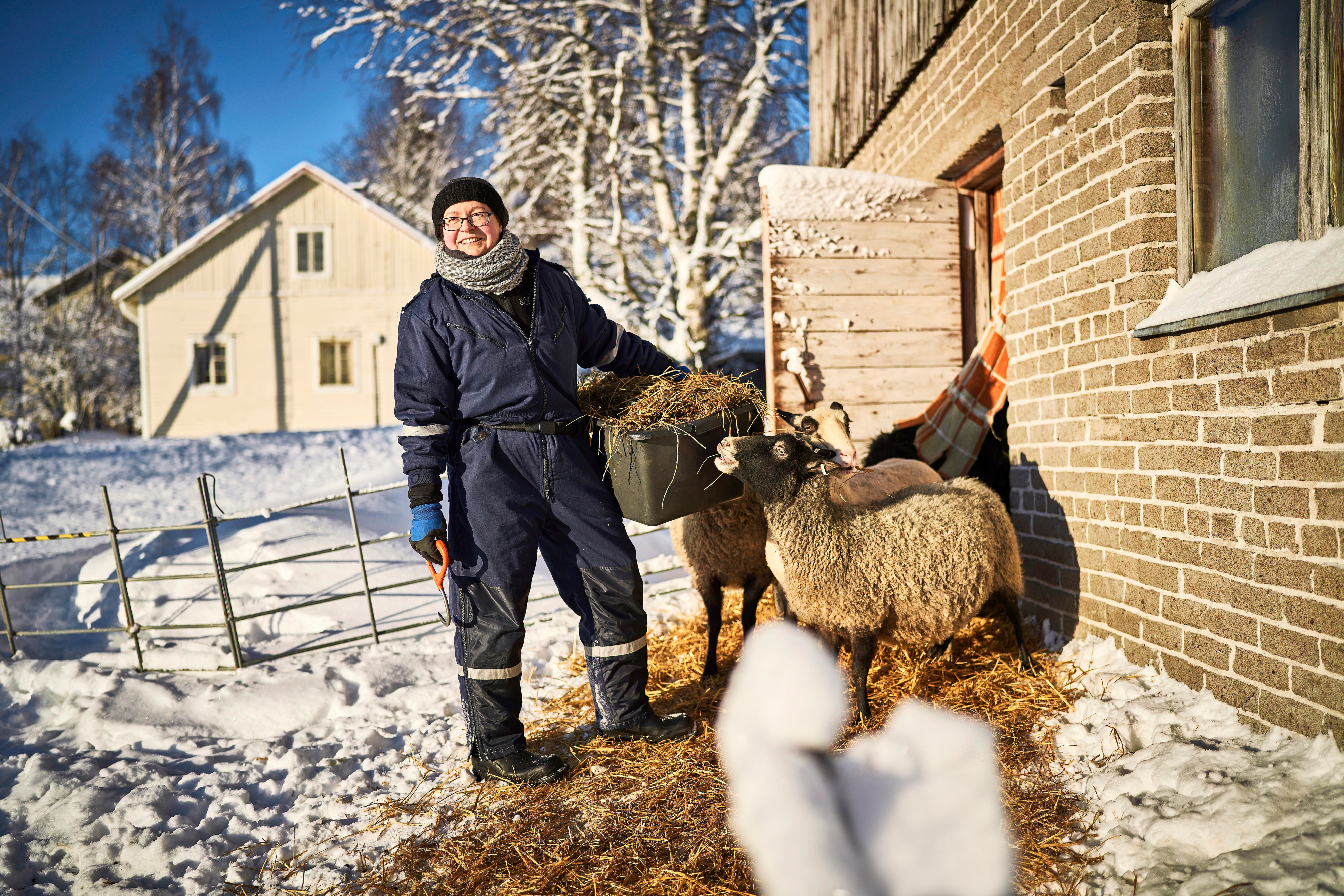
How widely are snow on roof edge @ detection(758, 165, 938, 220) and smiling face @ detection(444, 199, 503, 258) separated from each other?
290cm

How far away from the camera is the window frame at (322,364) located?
1878 cm

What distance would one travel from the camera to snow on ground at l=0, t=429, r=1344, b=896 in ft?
7.24

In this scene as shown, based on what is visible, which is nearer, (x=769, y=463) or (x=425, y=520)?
(x=425, y=520)

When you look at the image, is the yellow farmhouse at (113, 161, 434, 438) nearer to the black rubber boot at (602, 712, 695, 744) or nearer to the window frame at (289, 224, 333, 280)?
the window frame at (289, 224, 333, 280)

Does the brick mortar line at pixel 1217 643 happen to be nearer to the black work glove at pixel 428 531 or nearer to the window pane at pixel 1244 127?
the window pane at pixel 1244 127

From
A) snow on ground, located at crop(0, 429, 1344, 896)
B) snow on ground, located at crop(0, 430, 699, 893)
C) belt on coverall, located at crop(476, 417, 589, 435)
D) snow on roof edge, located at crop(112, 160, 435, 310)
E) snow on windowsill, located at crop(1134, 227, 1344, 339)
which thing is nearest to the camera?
snow on ground, located at crop(0, 429, 1344, 896)

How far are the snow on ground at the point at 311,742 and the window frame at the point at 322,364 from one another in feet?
38.0

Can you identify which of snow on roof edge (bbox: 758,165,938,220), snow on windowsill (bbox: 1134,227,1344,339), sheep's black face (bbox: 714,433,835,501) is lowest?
sheep's black face (bbox: 714,433,835,501)

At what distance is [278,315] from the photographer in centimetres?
1898

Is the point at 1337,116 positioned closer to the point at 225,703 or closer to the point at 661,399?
the point at 661,399

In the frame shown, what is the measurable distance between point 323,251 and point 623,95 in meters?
11.3

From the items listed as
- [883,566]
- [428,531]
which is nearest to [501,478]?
[428,531]

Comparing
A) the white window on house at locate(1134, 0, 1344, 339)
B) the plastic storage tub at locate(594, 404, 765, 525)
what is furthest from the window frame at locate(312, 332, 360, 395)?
the white window on house at locate(1134, 0, 1344, 339)

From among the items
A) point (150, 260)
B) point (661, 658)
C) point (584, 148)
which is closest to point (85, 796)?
point (661, 658)
